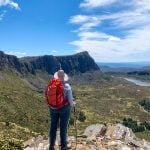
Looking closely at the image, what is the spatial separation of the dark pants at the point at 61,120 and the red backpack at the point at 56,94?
0.34m

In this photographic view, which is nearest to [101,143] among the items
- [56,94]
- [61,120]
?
[61,120]

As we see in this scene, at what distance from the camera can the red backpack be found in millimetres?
17719

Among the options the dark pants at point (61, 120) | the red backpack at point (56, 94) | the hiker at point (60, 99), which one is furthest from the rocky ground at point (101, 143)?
the red backpack at point (56, 94)

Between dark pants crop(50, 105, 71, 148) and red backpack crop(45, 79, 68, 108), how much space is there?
34cm

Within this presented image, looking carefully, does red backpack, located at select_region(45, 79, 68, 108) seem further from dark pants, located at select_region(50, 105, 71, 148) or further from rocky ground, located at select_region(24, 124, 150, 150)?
rocky ground, located at select_region(24, 124, 150, 150)

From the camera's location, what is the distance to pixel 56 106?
703 inches

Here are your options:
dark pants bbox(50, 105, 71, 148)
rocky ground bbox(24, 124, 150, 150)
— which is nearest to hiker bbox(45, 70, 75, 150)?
dark pants bbox(50, 105, 71, 148)

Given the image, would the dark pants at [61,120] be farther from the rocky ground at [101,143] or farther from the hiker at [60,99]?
the rocky ground at [101,143]

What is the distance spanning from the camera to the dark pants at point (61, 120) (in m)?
18.1

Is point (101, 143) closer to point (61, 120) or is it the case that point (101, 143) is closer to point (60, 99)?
point (61, 120)

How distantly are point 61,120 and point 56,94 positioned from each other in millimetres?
1554

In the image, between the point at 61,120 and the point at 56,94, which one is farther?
the point at 61,120

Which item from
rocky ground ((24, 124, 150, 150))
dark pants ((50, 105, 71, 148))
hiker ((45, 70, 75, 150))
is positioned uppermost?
hiker ((45, 70, 75, 150))

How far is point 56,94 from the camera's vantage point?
17703mm
